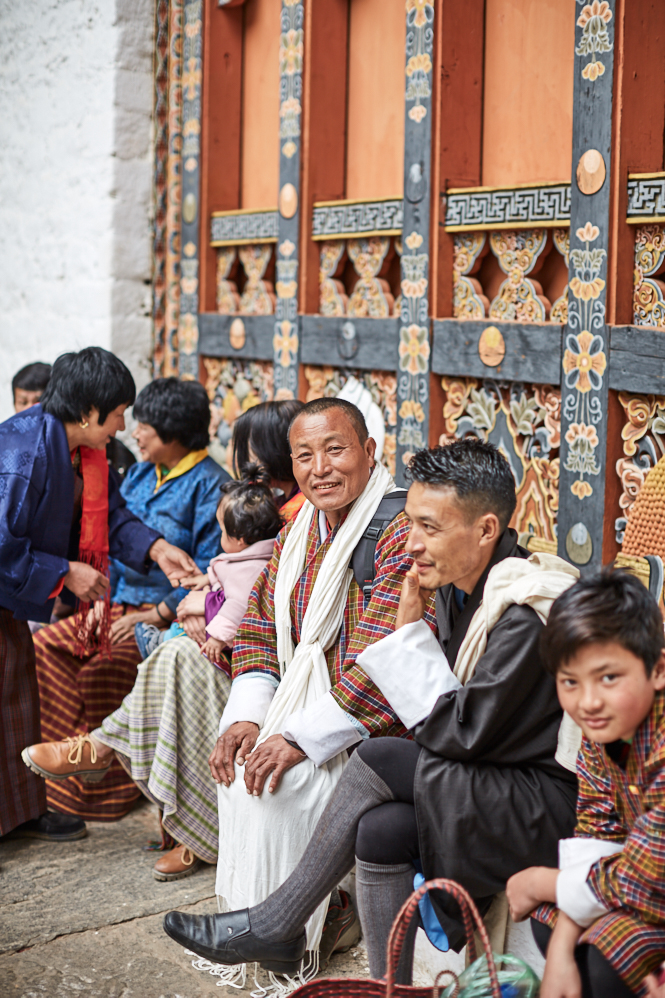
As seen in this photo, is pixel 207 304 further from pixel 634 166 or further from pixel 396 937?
pixel 396 937

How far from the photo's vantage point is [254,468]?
3.84 metres

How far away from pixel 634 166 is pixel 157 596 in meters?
2.59

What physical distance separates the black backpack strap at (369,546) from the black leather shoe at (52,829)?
1.72 metres

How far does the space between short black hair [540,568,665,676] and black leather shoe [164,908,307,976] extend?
4.00ft

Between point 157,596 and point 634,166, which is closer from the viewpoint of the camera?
point 634,166

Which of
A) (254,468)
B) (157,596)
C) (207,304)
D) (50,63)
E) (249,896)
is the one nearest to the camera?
(249,896)

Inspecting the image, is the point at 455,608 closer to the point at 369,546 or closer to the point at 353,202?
the point at 369,546

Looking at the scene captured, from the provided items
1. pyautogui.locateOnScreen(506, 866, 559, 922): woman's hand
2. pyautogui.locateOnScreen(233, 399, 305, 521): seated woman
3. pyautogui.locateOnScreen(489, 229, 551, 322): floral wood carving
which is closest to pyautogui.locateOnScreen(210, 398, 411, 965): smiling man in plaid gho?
pyautogui.locateOnScreen(233, 399, 305, 521): seated woman

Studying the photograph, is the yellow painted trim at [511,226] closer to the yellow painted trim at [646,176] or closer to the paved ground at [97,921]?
the yellow painted trim at [646,176]

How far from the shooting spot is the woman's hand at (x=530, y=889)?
7.25 ft

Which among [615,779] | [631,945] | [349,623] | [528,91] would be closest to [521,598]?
[615,779]

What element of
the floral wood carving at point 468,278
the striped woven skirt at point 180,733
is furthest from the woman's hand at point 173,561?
the floral wood carving at point 468,278

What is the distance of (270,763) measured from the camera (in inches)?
116

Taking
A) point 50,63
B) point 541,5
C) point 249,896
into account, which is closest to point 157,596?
point 249,896
